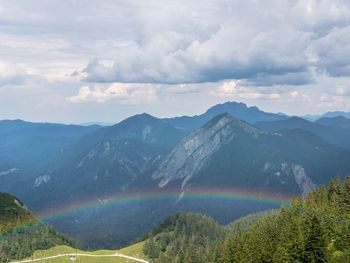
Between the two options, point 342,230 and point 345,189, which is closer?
point 342,230

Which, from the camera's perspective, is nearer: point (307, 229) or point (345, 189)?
point (307, 229)

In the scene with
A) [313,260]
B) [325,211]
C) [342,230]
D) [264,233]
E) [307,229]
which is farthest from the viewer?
[325,211]

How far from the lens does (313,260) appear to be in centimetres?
12025

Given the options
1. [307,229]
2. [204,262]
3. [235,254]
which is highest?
[307,229]

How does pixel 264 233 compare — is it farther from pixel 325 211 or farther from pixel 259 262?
pixel 325 211

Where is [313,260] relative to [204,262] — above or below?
above

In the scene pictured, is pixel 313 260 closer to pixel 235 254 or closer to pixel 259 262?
pixel 259 262

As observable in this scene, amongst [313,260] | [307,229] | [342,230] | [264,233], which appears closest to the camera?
[313,260]

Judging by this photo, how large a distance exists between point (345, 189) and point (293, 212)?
27320mm

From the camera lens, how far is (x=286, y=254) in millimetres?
123938

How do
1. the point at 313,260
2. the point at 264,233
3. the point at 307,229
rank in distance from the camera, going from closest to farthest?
the point at 313,260 < the point at 307,229 < the point at 264,233

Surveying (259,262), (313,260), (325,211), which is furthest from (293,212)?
(313,260)

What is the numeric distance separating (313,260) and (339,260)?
10.0m

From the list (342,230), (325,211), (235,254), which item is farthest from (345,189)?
(235,254)
